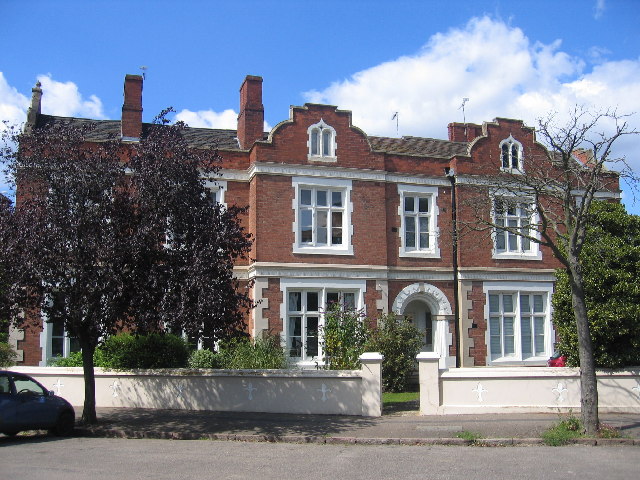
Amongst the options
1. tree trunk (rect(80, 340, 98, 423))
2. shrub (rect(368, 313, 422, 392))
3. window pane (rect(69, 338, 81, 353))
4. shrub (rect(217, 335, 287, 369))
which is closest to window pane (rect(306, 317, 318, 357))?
shrub (rect(217, 335, 287, 369))

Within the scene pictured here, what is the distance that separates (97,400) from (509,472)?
34.1 ft

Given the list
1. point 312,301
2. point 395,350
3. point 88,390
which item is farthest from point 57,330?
point 395,350

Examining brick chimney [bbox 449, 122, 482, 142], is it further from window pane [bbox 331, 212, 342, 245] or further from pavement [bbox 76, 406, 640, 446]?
pavement [bbox 76, 406, 640, 446]

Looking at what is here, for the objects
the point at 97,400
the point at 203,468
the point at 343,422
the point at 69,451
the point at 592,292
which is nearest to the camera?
the point at 203,468

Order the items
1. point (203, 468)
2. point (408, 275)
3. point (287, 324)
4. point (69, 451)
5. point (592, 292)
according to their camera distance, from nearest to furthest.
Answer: point (203, 468), point (69, 451), point (592, 292), point (287, 324), point (408, 275)

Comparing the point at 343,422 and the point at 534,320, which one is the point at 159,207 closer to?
the point at 343,422

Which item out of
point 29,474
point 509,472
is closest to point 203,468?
point 29,474

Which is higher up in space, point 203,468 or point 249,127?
point 249,127

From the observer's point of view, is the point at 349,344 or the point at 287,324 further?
the point at 287,324

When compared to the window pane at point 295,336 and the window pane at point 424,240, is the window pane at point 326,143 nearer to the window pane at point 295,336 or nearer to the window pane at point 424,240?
the window pane at point 424,240

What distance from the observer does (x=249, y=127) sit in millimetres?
22984

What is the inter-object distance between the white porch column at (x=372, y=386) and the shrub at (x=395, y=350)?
2937 mm

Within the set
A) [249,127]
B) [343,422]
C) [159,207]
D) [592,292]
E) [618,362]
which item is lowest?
[343,422]

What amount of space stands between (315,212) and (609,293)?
9.77 meters
